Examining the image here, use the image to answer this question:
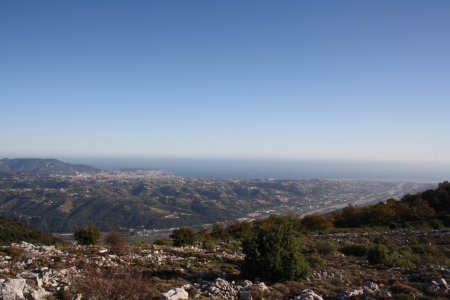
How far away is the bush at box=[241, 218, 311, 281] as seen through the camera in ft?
47.0

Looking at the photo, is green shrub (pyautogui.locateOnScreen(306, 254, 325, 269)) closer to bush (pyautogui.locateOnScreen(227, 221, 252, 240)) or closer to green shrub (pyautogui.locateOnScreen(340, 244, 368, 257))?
green shrub (pyautogui.locateOnScreen(340, 244, 368, 257))

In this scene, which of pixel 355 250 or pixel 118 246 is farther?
pixel 355 250

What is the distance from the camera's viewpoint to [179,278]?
45.7 ft

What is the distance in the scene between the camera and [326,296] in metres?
12.0

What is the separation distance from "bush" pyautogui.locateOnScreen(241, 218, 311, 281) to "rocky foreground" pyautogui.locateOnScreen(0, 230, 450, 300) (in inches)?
20.6

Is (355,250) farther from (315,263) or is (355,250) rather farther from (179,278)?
(179,278)

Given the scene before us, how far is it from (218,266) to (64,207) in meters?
168

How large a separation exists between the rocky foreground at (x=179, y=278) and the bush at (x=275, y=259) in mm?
522

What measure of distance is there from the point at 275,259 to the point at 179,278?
368 cm

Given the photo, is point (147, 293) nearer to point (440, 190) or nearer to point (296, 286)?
point (296, 286)

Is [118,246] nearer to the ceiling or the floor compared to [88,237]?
nearer to the ceiling

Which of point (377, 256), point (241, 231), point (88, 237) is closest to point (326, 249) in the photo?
point (377, 256)

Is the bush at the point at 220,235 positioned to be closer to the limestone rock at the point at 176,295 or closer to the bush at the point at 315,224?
the bush at the point at 315,224

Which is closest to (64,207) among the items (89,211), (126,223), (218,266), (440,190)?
(89,211)
